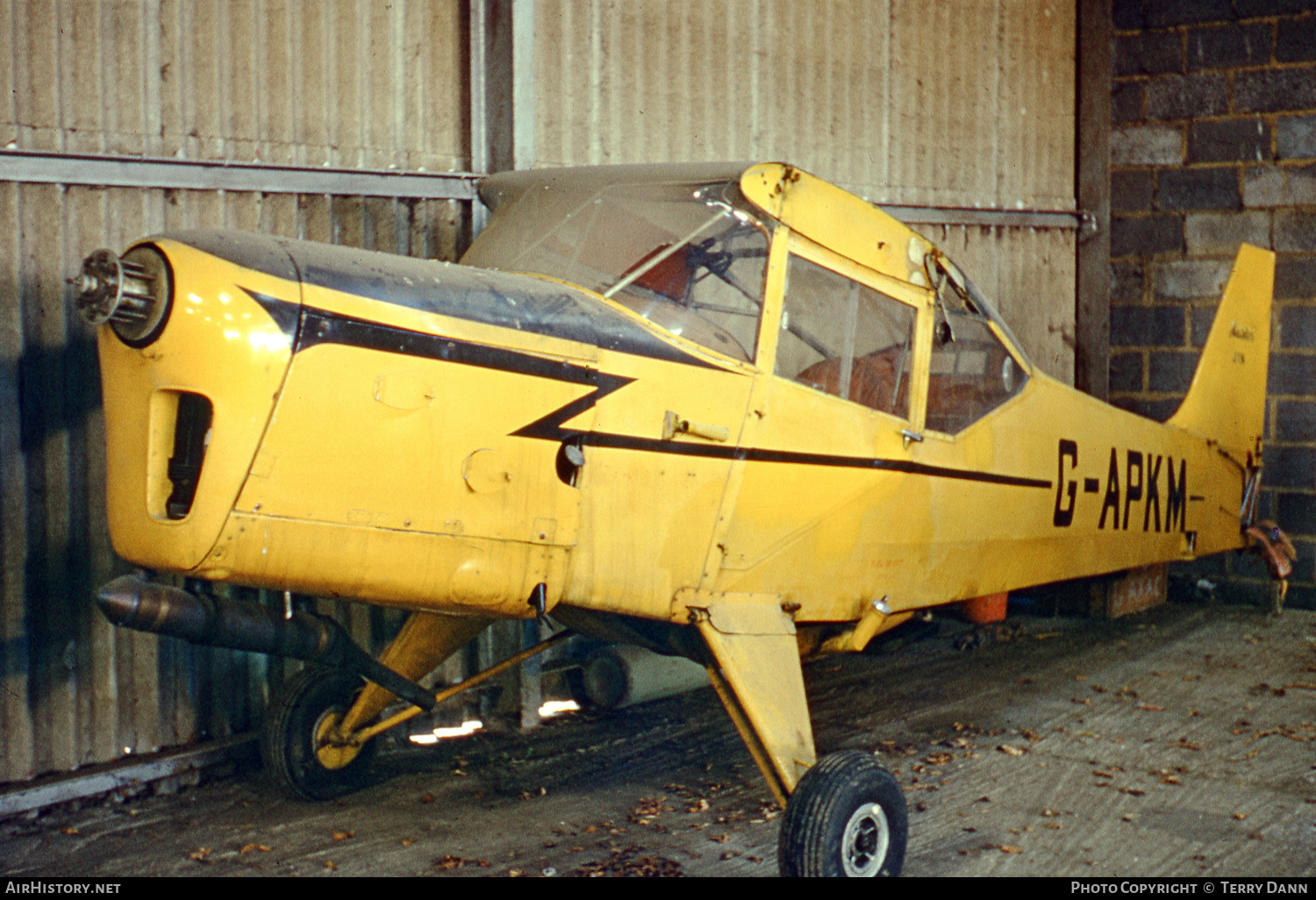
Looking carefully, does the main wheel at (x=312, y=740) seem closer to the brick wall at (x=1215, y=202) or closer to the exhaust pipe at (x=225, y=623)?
the exhaust pipe at (x=225, y=623)

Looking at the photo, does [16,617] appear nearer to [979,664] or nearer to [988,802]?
[988,802]

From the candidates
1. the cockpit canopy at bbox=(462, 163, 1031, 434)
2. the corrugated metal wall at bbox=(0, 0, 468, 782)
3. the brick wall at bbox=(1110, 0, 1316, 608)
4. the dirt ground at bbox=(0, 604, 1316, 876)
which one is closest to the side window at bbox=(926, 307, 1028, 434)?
the cockpit canopy at bbox=(462, 163, 1031, 434)

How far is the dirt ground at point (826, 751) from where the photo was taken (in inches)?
152

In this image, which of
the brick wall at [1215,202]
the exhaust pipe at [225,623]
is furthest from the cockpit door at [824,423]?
the brick wall at [1215,202]

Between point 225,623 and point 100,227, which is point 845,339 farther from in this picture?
point 100,227

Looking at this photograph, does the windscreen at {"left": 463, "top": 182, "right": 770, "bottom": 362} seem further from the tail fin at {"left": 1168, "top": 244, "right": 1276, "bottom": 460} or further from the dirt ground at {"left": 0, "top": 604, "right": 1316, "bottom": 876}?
the tail fin at {"left": 1168, "top": 244, "right": 1276, "bottom": 460}

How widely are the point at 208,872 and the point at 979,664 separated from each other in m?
4.32

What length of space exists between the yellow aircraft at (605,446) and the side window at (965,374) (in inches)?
0.6

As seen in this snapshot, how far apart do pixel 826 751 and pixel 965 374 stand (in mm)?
1654

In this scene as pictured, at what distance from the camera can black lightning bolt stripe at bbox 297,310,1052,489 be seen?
2957mm

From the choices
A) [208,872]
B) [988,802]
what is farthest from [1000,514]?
[208,872]

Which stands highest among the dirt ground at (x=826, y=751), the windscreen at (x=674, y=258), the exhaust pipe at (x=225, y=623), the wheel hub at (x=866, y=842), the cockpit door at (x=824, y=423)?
the windscreen at (x=674, y=258)

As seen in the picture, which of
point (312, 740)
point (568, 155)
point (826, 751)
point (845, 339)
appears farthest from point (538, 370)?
point (568, 155)

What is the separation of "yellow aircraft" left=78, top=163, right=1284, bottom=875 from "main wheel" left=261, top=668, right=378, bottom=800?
0.01 m
